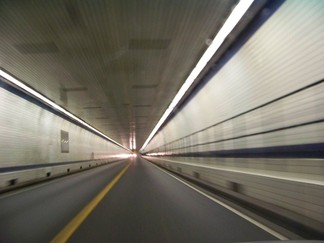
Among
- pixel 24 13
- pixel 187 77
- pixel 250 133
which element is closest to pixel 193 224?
pixel 250 133

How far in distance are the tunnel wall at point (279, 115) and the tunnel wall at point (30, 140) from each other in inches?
382

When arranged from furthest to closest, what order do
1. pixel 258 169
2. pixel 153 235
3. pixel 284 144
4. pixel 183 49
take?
1. pixel 183 49
2. pixel 258 169
3. pixel 284 144
4. pixel 153 235

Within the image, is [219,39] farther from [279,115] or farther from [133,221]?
[133,221]

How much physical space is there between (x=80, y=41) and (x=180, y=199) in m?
5.92

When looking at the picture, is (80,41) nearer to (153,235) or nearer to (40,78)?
(40,78)

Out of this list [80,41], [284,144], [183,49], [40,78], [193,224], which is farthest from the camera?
[40,78]

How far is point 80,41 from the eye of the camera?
487 inches

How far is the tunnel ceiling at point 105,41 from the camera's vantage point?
9.99 metres

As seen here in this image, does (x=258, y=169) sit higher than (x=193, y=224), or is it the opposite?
(x=258, y=169)

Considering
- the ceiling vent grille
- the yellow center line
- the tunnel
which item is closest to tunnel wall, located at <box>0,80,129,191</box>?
the tunnel

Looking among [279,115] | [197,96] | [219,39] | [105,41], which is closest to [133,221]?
[279,115]

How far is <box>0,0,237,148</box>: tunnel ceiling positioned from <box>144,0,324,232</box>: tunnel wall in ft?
5.26

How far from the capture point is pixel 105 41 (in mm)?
12562

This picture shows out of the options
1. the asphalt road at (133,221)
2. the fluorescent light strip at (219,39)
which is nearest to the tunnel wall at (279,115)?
the fluorescent light strip at (219,39)
